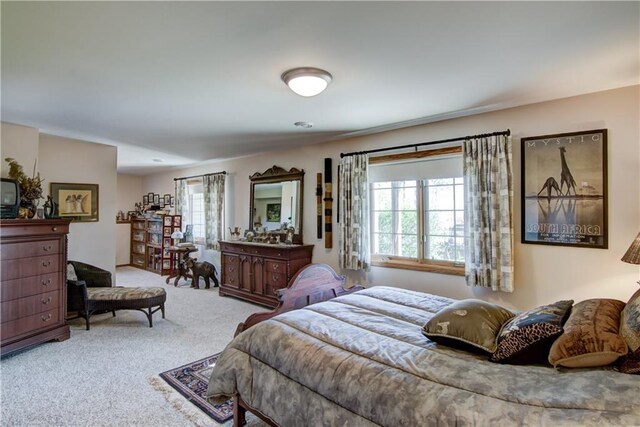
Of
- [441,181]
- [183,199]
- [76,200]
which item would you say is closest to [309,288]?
[441,181]

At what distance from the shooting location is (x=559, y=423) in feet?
3.67

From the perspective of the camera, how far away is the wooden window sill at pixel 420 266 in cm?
363

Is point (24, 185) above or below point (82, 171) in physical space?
below

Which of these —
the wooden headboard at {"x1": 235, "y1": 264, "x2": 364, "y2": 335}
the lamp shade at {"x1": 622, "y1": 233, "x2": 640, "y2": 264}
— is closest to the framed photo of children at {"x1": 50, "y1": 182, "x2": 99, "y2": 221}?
the wooden headboard at {"x1": 235, "y1": 264, "x2": 364, "y2": 335}

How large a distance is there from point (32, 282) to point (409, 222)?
407cm

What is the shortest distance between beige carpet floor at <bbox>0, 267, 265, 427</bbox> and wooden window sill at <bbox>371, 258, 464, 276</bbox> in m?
1.97

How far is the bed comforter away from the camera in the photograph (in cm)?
120

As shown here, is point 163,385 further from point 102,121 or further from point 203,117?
point 102,121

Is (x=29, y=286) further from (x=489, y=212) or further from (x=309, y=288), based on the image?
(x=489, y=212)

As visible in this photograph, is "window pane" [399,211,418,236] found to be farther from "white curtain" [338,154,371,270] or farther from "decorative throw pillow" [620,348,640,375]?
"decorative throw pillow" [620,348,640,375]

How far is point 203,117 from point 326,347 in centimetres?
284

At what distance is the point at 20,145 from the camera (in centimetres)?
392

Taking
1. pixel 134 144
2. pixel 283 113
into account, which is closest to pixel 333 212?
pixel 283 113

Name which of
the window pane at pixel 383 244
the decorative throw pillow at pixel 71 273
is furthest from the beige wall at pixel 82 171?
the window pane at pixel 383 244
